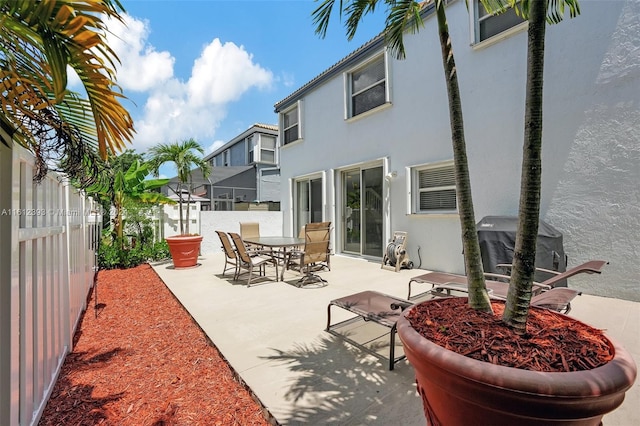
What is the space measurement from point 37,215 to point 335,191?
27.7ft

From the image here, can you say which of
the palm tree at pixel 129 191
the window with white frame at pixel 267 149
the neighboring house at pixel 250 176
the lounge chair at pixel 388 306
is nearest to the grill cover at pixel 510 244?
the lounge chair at pixel 388 306

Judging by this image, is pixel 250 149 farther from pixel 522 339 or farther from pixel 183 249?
pixel 522 339

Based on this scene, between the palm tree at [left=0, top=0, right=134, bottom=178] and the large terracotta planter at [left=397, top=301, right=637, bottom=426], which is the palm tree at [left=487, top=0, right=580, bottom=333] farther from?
the palm tree at [left=0, top=0, right=134, bottom=178]

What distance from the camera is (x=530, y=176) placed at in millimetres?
1732

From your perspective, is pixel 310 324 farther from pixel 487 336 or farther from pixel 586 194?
pixel 586 194

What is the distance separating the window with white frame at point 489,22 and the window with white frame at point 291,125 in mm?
6769

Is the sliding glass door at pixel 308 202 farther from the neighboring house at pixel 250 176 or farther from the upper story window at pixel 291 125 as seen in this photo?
the neighboring house at pixel 250 176

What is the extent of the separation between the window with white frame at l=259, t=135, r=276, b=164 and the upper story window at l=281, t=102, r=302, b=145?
6.85 meters

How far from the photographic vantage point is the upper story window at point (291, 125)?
40.1 ft

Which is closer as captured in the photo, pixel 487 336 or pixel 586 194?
pixel 487 336

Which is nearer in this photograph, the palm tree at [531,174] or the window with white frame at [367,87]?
the palm tree at [531,174]

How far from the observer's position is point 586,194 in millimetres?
5129

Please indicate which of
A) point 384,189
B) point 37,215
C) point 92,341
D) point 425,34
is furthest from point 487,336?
point 425,34

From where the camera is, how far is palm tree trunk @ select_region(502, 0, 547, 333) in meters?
1.72
